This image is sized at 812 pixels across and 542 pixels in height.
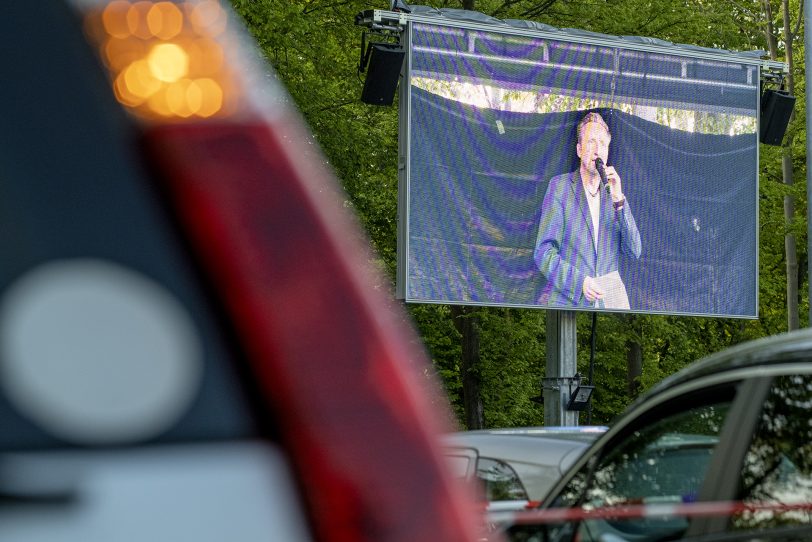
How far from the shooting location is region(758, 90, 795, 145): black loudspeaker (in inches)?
615

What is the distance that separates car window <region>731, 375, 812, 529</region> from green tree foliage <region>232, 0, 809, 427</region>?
46.3 feet

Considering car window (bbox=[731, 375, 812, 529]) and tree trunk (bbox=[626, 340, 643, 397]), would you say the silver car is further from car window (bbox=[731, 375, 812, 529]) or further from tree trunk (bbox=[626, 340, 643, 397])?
tree trunk (bbox=[626, 340, 643, 397])

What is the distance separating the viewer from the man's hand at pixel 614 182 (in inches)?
544

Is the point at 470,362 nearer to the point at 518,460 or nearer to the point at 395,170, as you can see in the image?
the point at 395,170

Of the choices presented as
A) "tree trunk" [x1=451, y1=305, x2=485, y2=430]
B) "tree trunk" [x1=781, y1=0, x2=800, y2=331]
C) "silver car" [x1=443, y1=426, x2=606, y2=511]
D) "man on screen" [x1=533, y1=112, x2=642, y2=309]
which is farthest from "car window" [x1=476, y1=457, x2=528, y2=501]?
"tree trunk" [x1=781, y1=0, x2=800, y2=331]

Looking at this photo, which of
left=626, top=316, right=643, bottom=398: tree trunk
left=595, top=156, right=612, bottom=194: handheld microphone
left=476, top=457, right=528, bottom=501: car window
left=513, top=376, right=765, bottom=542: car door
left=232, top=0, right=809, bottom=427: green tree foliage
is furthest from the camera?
left=626, top=316, right=643, bottom=398: tree trunk

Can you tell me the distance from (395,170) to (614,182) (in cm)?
676

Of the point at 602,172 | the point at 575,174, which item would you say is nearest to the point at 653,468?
the point at 575,174

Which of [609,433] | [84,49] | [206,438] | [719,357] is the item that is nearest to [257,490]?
[206,438]

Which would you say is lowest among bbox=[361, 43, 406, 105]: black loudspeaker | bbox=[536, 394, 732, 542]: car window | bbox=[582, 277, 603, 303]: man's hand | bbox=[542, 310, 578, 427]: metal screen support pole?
bbox=[542, 310, 578, 427]: metal screen support pole

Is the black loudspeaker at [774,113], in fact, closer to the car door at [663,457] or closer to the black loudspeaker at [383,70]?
the black loudspeaker at [383,70]

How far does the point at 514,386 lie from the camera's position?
79.6 ft

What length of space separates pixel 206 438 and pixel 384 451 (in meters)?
0.07

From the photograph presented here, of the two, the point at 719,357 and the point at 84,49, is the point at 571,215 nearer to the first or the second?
the point at 719,357
